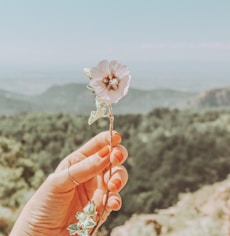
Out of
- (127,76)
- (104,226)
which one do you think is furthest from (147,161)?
(127,76)

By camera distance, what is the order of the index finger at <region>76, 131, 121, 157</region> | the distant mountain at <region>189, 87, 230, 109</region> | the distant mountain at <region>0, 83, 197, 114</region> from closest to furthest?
the index finger at <region>76, 131, 121, 157</region> < the distant mountain at <region>0, 83, 197, 114</region> < the distant mountain at <region>189, 87, 230, 109</region>

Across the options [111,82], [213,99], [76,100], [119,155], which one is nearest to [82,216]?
[119,155]

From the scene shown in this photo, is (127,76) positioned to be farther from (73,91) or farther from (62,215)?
(73,91)

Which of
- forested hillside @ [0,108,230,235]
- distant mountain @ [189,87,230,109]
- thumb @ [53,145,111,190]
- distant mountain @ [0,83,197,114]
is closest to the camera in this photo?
thumb @ [53,145,111,190]

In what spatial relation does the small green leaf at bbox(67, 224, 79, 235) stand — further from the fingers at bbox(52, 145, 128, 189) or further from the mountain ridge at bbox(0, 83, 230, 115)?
the mountain ridge at bbox(0, 83, 230, 115)

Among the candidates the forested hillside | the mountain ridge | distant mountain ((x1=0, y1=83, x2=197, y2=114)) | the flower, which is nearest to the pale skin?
the flower

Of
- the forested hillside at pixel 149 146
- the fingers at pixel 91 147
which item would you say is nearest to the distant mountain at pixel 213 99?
the forested hillside at pixel 149 146
